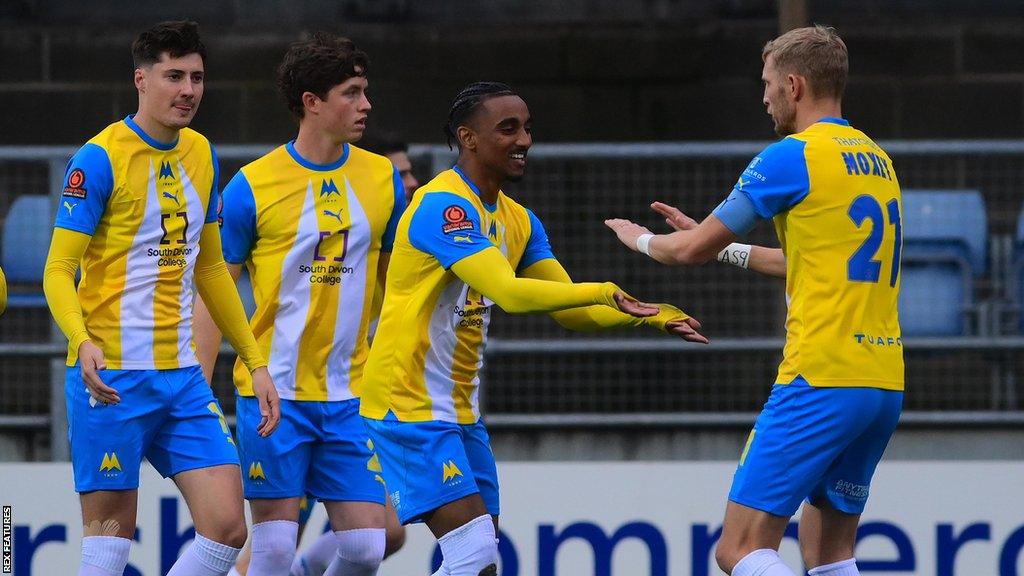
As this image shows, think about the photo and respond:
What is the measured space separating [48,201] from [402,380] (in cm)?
318

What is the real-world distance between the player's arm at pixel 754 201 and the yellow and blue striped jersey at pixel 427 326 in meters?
0.61

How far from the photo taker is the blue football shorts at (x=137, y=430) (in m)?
5.24

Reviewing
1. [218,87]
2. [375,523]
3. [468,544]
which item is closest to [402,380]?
[468,544]

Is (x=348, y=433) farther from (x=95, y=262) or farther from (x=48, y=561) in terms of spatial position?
(x=48, y=561)

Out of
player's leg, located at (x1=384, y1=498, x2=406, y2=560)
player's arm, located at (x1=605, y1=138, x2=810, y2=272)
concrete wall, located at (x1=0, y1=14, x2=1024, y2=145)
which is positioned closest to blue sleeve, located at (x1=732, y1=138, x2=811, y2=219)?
player's arm, located at (x1=605, y1=138, x2=810, y2=272)

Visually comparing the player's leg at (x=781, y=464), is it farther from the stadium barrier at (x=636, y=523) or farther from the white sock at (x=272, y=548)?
the stadium barrier at (x=636, y=523)

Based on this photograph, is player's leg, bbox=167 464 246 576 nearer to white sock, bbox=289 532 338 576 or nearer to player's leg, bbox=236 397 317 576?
player's leg, bbox=236 397 317 576

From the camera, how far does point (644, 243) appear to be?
16.4 feet

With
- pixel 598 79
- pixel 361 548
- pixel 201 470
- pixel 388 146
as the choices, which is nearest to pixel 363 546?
pixel 361 548

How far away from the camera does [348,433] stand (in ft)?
18.8

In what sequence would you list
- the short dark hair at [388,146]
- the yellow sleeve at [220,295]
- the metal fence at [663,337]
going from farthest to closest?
the metal fence at [663,337], the short dark hair at [388,146], the yellow sleeve at [220,295]

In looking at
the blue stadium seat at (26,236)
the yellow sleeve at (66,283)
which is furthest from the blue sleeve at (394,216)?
the blue stadium seat at (26,236)

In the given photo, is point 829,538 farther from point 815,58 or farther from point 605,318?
point 815,58

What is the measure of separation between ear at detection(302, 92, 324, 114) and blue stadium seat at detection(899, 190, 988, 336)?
3.02 meters
